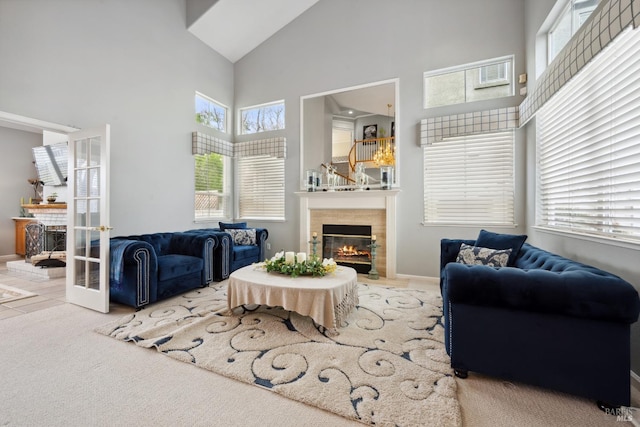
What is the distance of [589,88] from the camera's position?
2236 mm

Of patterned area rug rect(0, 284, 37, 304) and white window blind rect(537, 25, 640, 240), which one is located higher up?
white window blind rect(537, 25, 640, 240)

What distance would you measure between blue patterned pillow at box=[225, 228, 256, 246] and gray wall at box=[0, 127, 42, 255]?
5186 millimetres

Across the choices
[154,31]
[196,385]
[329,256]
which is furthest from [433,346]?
[154,31]

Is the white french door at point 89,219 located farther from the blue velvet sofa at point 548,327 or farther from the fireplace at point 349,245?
the blue velvet sofa at point 548,327

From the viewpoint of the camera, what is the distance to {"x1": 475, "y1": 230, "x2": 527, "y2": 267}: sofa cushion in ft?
8.23

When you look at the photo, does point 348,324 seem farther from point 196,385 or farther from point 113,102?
point 113,102

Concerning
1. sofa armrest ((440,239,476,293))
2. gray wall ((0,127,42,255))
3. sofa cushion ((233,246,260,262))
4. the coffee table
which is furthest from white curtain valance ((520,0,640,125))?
gray wall ((0,127,42,255))

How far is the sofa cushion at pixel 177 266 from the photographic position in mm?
3109

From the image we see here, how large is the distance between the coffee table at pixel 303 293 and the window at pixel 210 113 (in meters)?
3.63

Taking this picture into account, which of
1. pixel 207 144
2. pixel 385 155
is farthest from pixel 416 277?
pixel 207 144

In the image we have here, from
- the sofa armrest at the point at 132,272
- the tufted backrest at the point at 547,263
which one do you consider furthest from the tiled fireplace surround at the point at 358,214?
the sofa armrest at the point at 132,272

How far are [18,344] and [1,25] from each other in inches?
120

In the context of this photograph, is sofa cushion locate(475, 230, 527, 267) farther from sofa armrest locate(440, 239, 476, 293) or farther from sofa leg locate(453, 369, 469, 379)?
sofa leg locate(453, 369, 469, 379)

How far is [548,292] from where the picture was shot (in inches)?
58.3
